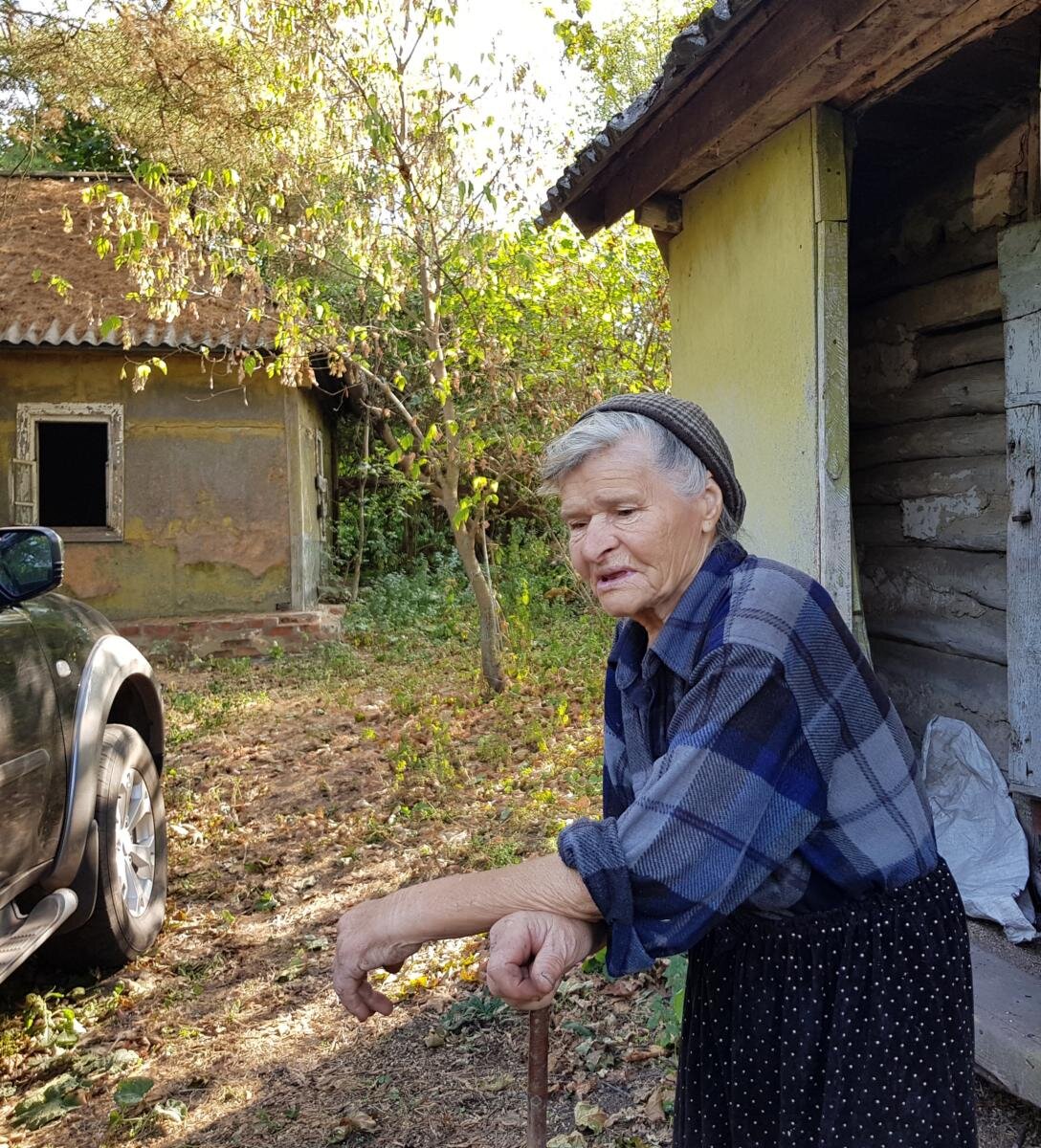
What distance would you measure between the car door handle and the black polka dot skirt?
2.24 metres

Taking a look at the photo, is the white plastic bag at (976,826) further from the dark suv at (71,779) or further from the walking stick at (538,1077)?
the dark suv at (71,779)

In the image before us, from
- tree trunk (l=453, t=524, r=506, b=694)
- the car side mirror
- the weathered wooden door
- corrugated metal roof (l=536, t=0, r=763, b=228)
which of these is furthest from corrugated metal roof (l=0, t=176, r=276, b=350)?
the weathered wooden door

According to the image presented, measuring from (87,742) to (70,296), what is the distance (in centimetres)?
946

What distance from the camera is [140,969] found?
4113mm

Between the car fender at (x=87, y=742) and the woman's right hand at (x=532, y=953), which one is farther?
the car fender at (x=87, y=742)

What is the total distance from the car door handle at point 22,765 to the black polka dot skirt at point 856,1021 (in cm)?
224

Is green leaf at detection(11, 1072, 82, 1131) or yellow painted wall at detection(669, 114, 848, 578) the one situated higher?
yellow painted wall at detection(669, 114, 848, 578)

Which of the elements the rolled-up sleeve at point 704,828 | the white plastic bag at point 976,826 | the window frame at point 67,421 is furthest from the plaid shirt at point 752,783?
the window frame at point 67,421

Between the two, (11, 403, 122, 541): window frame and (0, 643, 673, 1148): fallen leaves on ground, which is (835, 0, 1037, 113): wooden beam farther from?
(11, 403, 122, 541): window frame

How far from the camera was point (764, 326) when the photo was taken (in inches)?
162

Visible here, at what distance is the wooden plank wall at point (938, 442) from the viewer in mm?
4117

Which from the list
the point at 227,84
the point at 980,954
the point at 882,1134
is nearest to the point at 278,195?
the point at 227,84

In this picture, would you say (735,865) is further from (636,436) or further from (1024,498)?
(1024,498)

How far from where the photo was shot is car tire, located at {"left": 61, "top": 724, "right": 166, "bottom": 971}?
3.68m
